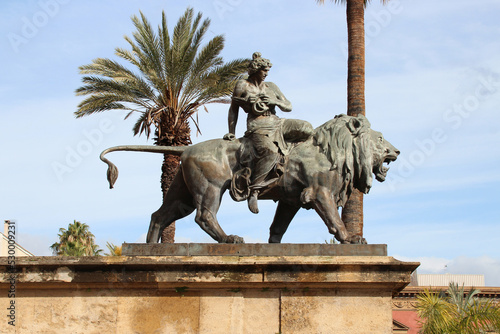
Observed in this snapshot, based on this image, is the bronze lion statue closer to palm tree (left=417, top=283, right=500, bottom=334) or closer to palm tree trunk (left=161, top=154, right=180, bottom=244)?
palm tree (left=417, top=283, right=500, bottom=334)

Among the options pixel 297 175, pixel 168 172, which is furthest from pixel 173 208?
pixel 168 172

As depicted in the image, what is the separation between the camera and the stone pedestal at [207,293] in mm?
7062

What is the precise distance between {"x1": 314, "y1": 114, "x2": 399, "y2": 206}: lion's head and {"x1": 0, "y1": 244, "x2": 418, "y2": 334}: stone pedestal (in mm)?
1319

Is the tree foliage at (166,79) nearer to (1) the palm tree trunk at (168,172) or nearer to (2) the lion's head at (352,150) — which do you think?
(1) the palm tree trunk at (168,172)

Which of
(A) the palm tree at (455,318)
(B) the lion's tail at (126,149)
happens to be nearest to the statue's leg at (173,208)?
(B) the lion's tail at (126,149)

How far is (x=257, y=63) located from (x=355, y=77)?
388 inches

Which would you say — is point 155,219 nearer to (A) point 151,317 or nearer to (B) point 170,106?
(A) point 151,317

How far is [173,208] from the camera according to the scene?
859 cm

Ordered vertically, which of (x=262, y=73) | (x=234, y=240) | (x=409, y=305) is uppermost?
(x=262, y=73)

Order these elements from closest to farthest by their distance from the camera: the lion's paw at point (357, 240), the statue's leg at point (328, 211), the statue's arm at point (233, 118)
→ the lion's paw at point (357, 240)
the statue's leg at point (328, 211)
the statue's arm at point (233, 118)

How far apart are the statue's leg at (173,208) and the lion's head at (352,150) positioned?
5.76ft

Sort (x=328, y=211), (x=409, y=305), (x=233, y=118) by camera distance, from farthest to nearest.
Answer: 1. (x=409, y=305)
2. (x=233, y=118)
3. (x=328, y=211)

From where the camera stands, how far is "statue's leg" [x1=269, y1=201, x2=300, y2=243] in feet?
28.2

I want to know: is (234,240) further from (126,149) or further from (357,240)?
(126,149)
